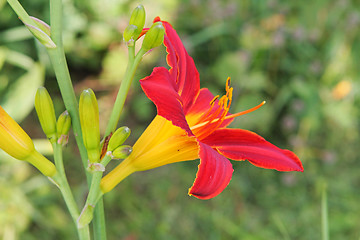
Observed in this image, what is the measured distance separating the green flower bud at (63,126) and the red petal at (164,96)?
0.45ft

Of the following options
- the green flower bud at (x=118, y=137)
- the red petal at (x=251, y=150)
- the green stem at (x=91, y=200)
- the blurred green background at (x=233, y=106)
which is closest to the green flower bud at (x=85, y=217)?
the green stem at (x=91, y=200)

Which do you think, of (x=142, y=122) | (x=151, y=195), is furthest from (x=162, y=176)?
(x=142, y=122)

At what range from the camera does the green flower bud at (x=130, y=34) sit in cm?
63

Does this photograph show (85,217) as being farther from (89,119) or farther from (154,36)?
(154,36)

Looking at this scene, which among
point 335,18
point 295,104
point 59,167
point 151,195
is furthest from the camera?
point 335,18

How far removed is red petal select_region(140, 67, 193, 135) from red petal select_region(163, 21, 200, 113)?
0.26ft

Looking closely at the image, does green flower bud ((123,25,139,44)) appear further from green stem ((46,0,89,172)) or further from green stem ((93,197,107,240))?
green stem ((93,197,107,240))

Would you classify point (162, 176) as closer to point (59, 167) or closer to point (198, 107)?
point (198, 107)

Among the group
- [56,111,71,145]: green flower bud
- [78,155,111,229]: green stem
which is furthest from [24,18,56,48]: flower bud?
[78,155,111,229]: green stem

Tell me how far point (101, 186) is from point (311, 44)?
7.55 ft

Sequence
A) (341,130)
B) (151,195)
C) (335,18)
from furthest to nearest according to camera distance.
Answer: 1. (335,18)
2. (341,130)
3. (151,195)

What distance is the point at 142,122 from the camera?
2600mm

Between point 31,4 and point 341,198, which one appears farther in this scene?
point 31,4

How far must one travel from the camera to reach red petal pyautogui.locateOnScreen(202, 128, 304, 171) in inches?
27.3
